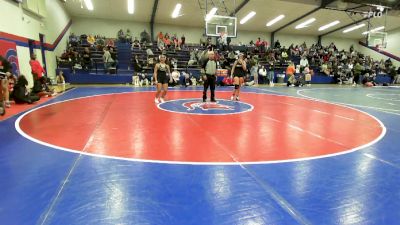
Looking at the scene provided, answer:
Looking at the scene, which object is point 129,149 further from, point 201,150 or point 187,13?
point 187,13

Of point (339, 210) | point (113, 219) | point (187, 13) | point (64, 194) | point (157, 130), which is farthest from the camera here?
point (187, 13)

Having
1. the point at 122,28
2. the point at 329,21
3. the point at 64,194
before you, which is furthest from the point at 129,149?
the point at 329,21

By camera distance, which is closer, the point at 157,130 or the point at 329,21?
the point at 157,130

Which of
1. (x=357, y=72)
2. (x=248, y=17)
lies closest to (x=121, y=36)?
(x=248, y=17)

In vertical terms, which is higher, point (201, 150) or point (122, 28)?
point (122, 28)

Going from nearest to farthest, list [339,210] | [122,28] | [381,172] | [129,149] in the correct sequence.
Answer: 1. [339,210]
2. [381,172]
3. [129,149]
4. [122,28]

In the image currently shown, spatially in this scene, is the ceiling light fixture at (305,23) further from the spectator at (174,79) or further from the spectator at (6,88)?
the spectator at (6,88)

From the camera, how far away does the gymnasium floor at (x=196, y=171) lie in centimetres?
262

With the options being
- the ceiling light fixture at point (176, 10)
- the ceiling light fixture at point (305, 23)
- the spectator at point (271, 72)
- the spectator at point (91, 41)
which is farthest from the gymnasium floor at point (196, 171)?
the ceiling light fixture at point (305, 23)

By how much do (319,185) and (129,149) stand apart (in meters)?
2.81

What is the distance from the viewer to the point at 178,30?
27.5 meters

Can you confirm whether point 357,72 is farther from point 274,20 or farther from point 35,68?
point 35,68

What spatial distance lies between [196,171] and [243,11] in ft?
74.2

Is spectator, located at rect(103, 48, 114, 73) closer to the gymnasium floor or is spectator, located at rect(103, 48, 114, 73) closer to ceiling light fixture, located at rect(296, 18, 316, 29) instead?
the gymnasium floor
